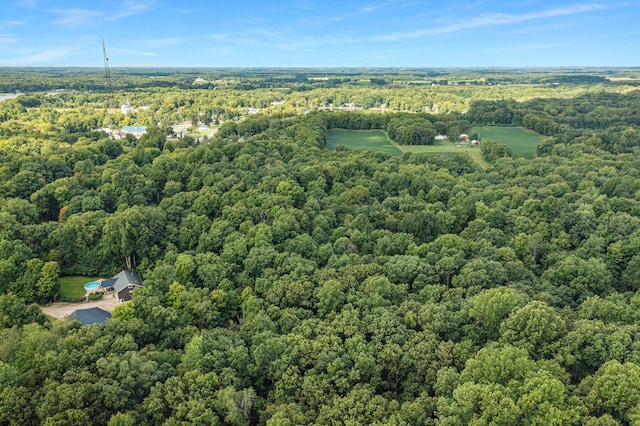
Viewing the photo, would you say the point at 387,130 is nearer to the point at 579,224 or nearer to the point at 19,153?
the point at 579,224

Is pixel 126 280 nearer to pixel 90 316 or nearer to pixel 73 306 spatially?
pixel 73 306

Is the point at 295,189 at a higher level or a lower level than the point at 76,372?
higher

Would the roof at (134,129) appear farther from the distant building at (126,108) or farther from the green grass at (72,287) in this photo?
the green grass at (72,287)

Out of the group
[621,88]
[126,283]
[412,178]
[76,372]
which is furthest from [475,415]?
[621,88]

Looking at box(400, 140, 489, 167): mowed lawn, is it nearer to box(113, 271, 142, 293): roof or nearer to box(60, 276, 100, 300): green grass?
box(113, 271, 142, 293): roof

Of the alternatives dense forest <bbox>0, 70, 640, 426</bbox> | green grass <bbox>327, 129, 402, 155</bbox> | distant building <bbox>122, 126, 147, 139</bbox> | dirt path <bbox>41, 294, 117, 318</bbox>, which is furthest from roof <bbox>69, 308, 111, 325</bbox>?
distant building <bbox>122, 126, 147, 139</bbox>
